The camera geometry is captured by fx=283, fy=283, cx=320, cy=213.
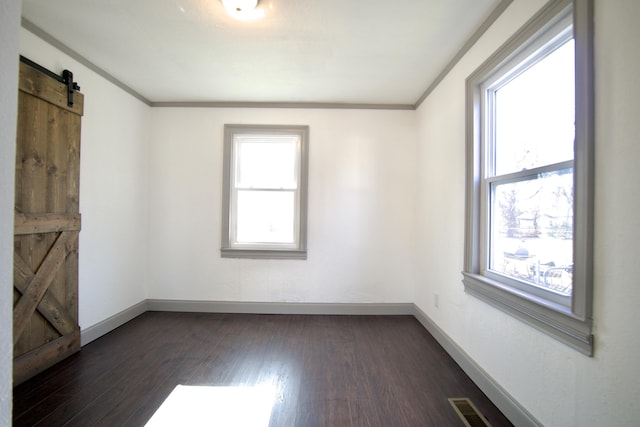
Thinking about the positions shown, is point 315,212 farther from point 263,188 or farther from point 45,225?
point 45,225

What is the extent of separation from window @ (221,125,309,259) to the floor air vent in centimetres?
223

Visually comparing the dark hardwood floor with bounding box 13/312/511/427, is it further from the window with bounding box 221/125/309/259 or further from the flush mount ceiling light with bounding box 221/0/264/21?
the flush mount ceiling light with bounding box 221/0/264/21

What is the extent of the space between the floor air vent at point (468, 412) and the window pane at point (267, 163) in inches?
106

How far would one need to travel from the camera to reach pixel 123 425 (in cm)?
170

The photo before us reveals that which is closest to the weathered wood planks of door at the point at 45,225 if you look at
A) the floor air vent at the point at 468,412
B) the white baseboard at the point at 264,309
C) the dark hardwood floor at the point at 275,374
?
the dark hardwood floor at the point at 275,374

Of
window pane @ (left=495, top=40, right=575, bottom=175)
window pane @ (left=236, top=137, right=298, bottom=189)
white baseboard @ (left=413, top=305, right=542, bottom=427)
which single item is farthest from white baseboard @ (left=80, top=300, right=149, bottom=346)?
window pane @ (left=495, top=40, right=575, bottom=175)

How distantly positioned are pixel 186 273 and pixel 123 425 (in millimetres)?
2042

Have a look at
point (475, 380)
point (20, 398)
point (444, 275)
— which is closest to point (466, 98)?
point (444, 275)

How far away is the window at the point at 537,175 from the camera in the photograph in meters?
1.29

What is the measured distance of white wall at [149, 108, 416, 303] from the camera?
3.59 metres

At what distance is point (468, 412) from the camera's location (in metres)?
1.82

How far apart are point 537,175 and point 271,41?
2.17 m

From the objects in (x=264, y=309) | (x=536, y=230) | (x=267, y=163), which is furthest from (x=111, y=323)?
(x=536, y=230)

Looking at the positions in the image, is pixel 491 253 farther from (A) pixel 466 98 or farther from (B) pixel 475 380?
(A) pixel 466 98
